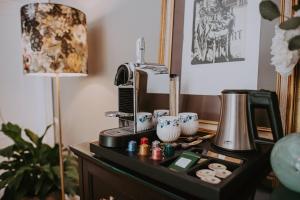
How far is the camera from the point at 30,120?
1904 mm

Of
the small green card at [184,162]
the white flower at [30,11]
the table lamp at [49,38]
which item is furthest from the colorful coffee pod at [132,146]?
the white flower at [30,11]

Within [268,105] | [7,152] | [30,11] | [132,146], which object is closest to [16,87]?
[7,152]

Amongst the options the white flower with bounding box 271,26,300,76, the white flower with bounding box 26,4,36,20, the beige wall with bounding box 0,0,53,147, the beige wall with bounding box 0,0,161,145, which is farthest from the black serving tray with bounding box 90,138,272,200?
the beige wall with bounding box 0,0,53,147

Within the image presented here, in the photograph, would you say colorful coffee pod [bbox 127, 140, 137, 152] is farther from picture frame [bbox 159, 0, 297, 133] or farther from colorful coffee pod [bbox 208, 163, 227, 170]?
picture frame [bbox 159, 0, 297, 133]

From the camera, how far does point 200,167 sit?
1.53 feet

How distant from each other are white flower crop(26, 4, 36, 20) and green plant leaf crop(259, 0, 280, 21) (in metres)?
1.04

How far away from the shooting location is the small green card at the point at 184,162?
18.2 inches

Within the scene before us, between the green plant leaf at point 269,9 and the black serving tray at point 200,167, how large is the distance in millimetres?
337

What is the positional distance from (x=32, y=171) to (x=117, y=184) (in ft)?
3.54

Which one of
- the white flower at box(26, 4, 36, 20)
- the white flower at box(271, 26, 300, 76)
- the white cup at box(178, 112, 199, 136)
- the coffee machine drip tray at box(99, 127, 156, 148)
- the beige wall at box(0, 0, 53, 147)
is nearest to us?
the white flower at box(271, 26, 300, 76)

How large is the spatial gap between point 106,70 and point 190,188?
102 cm

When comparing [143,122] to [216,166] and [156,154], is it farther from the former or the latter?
[216,166]

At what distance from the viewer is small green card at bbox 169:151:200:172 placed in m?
0.46

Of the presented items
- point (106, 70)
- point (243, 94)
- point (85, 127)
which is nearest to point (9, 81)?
point (85, 127)
